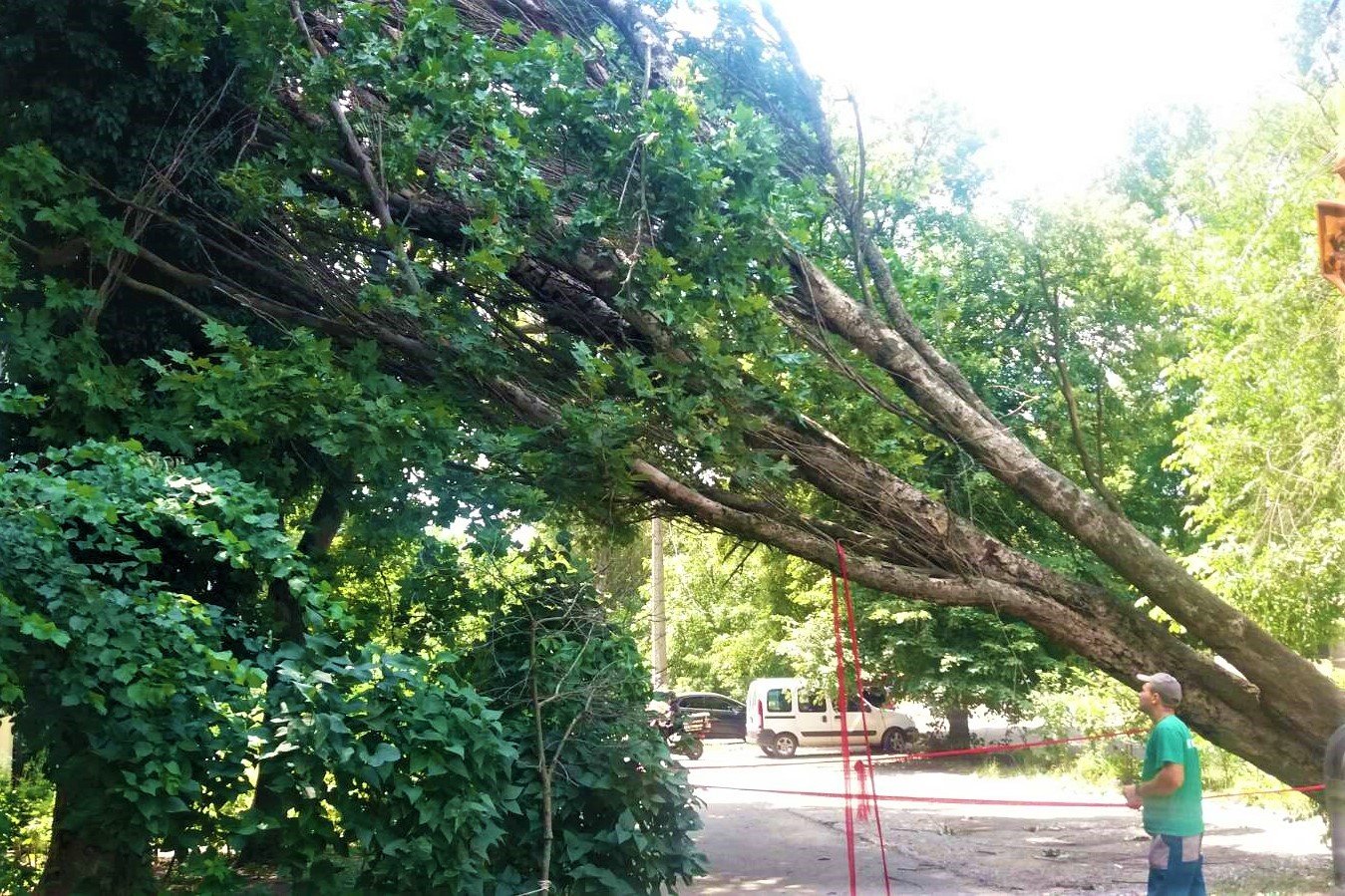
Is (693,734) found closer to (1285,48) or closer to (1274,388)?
(1274,388)

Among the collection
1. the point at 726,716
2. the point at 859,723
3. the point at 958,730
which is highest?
the point at 726,716

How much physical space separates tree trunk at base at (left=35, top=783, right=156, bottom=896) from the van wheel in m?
20.5

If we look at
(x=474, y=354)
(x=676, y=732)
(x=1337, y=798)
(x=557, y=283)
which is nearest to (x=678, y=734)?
(x=676, y=732)

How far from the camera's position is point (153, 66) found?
26.6 ft

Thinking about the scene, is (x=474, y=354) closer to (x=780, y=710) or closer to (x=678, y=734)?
(x=678, y=734)

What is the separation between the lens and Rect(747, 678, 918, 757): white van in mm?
25766

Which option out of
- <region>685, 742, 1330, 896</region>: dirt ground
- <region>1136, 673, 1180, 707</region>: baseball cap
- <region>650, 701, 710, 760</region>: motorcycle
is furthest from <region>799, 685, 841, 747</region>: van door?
<region>1136, 673, 1180, 707</region>: baseball cap

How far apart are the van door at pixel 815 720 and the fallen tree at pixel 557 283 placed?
17.4 meters

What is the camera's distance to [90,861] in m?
7.46

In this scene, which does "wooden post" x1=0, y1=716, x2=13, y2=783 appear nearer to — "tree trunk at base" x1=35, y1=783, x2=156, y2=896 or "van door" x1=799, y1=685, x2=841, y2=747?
"tree trunk at base" x1=35, y1=783, x2=156, y2=896

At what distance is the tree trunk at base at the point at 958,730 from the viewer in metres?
24.4

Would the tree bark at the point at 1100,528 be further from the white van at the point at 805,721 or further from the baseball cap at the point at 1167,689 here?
the white van at the point at 805,721

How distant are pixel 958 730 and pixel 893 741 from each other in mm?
1918

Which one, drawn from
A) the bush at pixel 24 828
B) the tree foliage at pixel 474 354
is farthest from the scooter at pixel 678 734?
the bush at pixel 24 828
